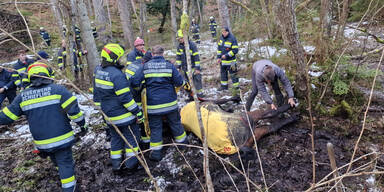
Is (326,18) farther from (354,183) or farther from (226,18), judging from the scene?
(226,18)

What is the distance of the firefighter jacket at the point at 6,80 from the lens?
19.0 ft

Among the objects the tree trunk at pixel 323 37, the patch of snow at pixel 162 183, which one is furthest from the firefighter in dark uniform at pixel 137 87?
the tree trunk at pixel 323 37

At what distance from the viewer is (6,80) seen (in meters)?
5.90

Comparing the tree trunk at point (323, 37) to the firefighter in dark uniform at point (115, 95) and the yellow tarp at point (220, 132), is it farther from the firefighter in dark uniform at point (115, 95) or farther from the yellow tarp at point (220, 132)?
the firefighter in dark uniform at point (115, 95)

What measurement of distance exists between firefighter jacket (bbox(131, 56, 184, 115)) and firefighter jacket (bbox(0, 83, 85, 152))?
116 cm

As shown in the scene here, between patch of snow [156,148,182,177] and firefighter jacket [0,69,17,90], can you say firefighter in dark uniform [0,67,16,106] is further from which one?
patch of snow [156,148,182,177]

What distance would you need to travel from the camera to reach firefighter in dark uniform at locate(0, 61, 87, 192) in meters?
2.86

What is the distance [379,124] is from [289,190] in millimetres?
2108

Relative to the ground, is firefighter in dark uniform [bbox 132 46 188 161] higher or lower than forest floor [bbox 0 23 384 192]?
higher

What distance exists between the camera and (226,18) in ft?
30.3

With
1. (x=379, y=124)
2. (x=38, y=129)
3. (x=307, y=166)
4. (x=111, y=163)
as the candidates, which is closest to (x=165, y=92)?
(x=111, y=163)

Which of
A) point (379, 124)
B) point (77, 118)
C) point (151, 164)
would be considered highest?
point (77, 118)

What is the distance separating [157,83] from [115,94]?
0.70 meters

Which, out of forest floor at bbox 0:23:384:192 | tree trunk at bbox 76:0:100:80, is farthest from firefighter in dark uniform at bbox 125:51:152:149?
tree trunk at bbox 76:0:100:80
